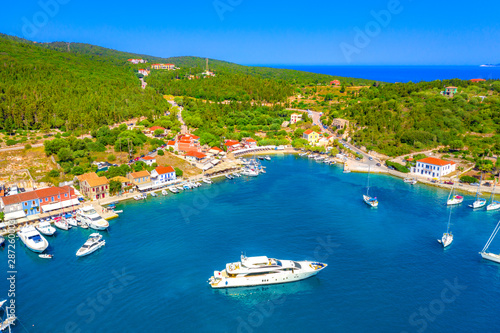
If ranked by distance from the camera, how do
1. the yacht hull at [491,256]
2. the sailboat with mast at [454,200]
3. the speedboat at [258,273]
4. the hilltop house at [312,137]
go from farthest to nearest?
the hilltop house at [312,137] < the sailboat with mast at [454,200] < the yacht hull at [491,256] < the speedboat at [258,273]

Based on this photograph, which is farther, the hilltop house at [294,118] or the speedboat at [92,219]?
the hilltop house at [294,118]

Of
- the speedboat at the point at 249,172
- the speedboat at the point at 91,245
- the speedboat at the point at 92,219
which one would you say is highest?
the speedboat at the point at 249,172

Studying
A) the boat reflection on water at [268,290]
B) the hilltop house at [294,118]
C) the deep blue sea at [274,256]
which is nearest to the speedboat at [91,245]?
the deep blue sea at [274,256]

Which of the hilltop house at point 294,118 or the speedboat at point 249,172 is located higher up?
the hilltop house at point 294,118

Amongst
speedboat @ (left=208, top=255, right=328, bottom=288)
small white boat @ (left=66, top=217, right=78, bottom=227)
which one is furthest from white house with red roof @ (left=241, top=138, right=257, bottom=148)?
speedboat @ (left=208, top=255, right=328, bottom=288)

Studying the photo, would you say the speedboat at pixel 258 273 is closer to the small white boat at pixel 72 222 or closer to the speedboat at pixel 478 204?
the small white boat at pixel 72 222

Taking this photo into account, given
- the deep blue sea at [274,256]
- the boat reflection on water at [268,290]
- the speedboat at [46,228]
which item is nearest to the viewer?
the deep blue sea at [274,256]
